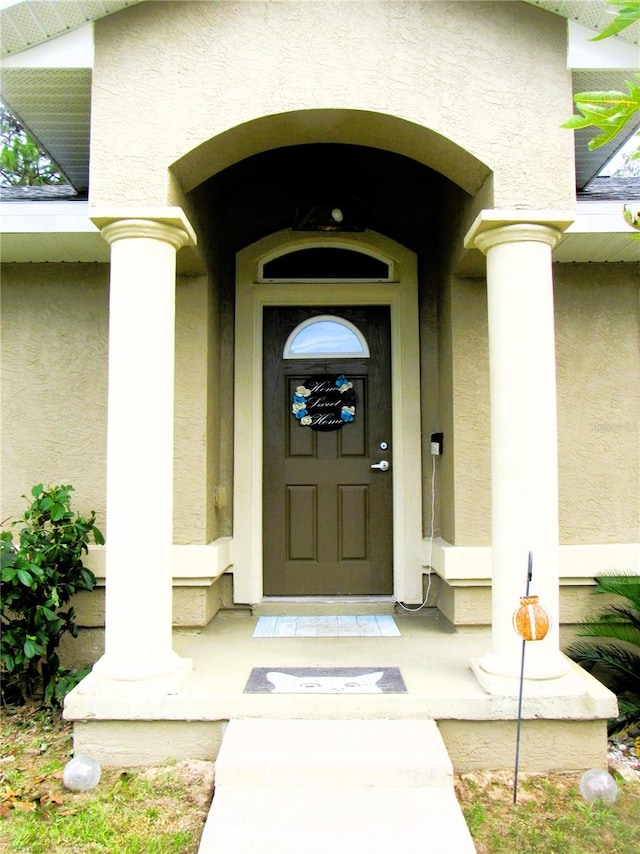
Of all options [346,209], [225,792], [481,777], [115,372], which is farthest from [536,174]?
[225,792]

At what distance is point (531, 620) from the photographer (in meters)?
3.04

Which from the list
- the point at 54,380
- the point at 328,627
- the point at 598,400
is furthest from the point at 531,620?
the point at 54,380

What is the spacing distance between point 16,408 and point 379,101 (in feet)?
10.3

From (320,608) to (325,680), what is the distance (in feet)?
4.61

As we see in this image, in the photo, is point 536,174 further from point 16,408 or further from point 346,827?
point 16,408

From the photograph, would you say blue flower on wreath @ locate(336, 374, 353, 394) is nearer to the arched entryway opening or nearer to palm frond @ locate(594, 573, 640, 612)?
the arched entryway opening

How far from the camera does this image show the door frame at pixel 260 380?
5.00 m

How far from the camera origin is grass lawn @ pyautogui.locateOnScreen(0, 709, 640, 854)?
2.79 meters

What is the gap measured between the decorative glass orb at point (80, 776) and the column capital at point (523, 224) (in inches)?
132

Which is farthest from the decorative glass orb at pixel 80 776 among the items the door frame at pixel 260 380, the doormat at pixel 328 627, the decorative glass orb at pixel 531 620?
the decorative glass orb at pixel 531 620

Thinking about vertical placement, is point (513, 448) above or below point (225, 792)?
above

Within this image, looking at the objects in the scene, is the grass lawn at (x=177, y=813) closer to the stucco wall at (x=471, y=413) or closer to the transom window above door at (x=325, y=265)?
the stucco wall at (x=471, y=413)

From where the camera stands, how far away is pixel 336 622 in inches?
189

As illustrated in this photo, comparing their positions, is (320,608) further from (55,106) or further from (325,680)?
(55,106)
